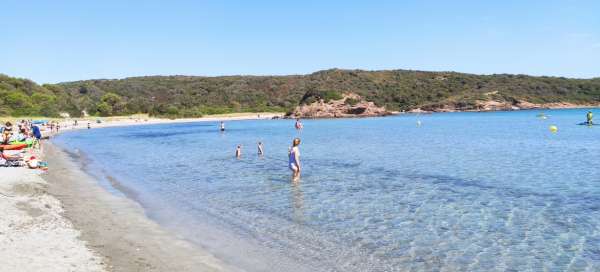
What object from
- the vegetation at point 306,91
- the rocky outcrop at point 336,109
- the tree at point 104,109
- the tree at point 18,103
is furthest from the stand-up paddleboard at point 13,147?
the rocky outcrop at point 336,109

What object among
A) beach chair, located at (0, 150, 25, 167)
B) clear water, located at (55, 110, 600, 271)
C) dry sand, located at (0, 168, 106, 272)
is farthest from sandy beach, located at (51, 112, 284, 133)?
dry sand, located at (0, 168, 106, 272)

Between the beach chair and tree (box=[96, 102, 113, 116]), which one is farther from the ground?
tree (box=[96, 102, 113, 116])

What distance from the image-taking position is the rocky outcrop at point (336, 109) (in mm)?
115312

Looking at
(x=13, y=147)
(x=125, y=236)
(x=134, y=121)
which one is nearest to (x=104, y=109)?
(x=134, y=121)

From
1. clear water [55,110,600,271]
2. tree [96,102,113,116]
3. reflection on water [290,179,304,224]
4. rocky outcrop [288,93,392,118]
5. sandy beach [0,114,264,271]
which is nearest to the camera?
sandy beach [0,114,264,271]

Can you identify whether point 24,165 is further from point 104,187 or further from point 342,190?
point 342,190

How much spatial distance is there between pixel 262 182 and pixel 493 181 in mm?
8907

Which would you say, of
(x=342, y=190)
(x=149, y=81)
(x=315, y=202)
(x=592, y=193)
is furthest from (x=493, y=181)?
(x=149, y=81)

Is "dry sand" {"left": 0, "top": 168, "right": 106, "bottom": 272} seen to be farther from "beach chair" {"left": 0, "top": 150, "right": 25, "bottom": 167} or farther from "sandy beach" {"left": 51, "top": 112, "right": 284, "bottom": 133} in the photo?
"sandy beach" {"left": 51, "top": 112, "right": 284, "bottom": 133}

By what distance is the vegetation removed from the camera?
12225 centimetres

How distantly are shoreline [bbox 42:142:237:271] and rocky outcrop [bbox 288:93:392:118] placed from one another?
9933cm

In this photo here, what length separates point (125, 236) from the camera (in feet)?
34.3

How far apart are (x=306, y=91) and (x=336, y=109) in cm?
4102

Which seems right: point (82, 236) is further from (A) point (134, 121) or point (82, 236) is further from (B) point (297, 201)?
(A) point (134, 121)
